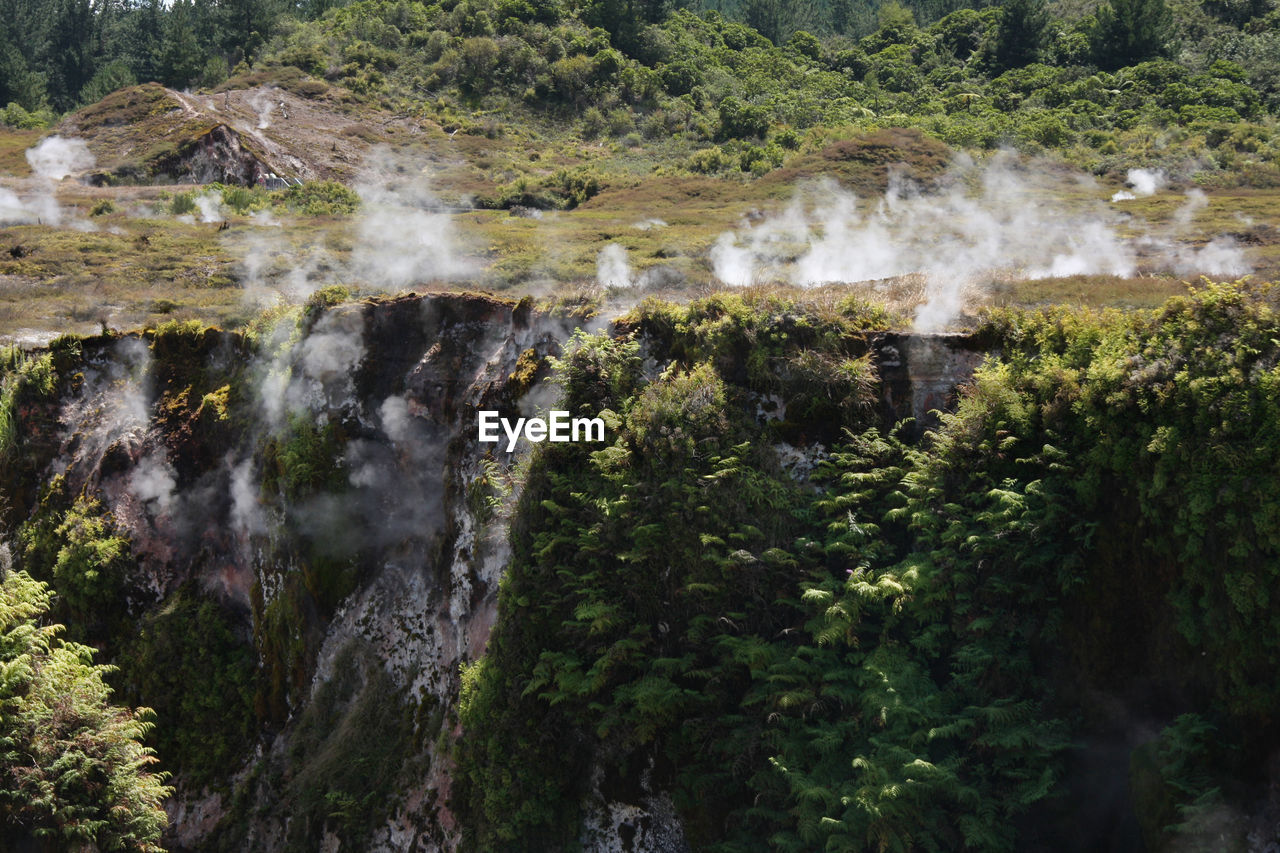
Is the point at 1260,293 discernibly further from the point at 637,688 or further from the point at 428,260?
the point at 428,260

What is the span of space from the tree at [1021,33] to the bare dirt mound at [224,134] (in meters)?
27.3

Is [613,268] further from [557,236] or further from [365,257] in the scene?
[365,257]

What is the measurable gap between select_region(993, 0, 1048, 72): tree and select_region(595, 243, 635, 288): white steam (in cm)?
2830

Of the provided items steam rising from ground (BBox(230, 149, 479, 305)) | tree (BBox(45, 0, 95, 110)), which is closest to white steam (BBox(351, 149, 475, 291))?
→ steam rising from ground (BBox(230, 149, 479, 305))

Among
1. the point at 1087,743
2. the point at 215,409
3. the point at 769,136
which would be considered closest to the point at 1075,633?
the point at 1087,743

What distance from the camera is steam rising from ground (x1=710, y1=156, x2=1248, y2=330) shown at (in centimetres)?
1592

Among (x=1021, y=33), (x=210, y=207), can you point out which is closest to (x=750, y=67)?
(x=1021, y=33)

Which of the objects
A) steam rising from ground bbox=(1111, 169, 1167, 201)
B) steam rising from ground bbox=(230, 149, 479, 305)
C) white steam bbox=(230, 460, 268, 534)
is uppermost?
steam rising from ground bbox=(1111, 169, 1167, 201)

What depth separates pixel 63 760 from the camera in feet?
39.8

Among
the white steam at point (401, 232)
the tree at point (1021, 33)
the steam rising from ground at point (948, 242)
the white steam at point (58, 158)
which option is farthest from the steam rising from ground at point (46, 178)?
the tree at point (1021, 33)

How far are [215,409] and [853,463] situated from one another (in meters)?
11.3

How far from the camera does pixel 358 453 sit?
596 inches

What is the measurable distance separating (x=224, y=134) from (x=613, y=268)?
2506cm

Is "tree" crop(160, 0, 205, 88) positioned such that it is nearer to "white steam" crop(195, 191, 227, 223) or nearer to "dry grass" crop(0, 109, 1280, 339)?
"dry grass" crop(0, 109, 1280, 339)
